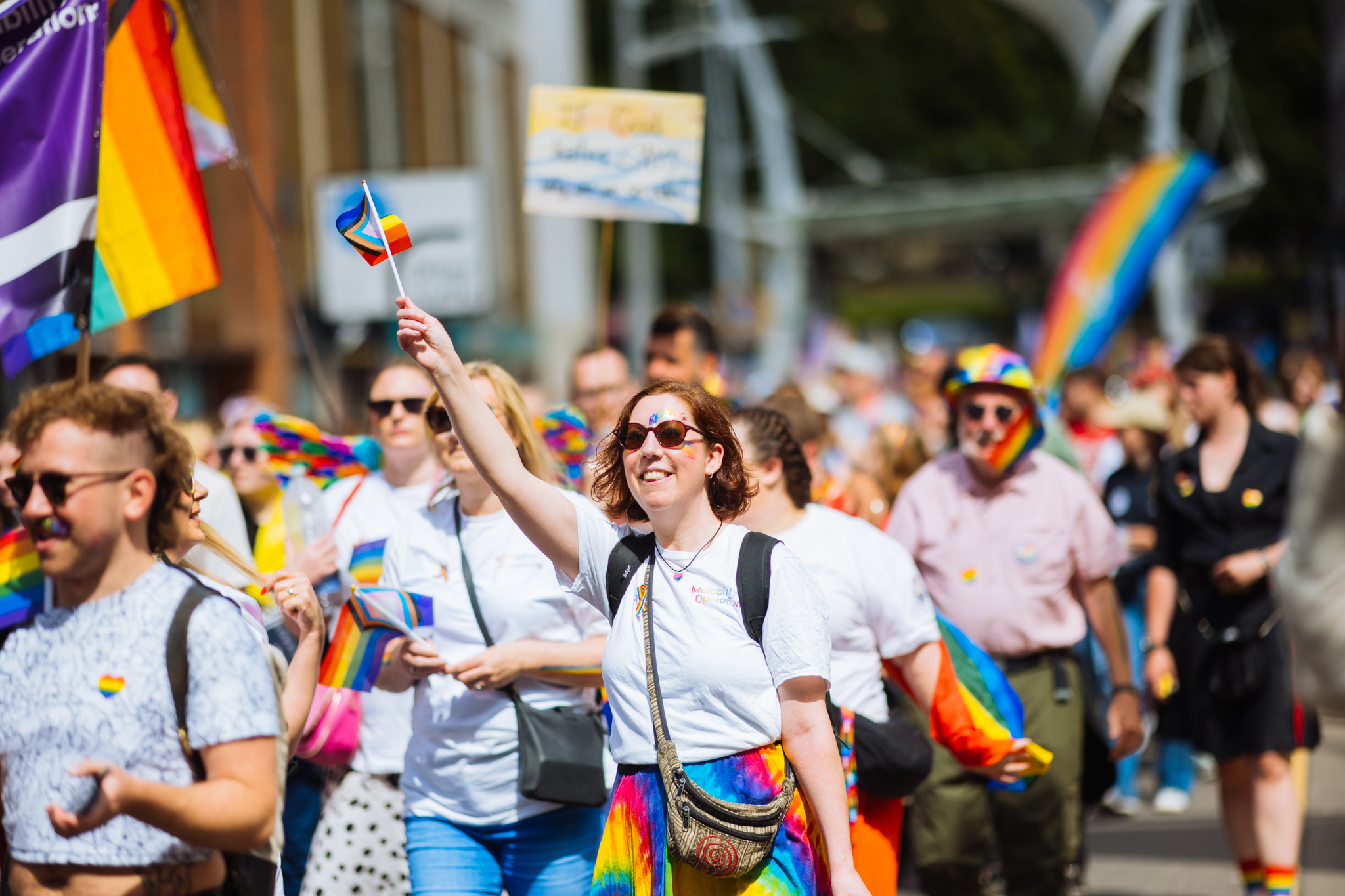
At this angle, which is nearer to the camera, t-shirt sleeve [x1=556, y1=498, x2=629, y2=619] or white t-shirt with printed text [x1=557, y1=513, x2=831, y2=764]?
white t-shirt with printed text [x1=557, y1=513, x2=831, y2=764]

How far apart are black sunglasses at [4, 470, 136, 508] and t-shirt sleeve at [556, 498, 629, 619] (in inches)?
44.8

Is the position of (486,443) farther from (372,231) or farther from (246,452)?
(246,452)

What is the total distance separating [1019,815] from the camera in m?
5.15

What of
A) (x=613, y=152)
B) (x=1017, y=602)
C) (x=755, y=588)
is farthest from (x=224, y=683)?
(x=613, y=152)

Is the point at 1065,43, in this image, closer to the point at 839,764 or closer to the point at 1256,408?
the point at 1256,408

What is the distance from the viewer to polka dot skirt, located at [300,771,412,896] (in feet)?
13.4

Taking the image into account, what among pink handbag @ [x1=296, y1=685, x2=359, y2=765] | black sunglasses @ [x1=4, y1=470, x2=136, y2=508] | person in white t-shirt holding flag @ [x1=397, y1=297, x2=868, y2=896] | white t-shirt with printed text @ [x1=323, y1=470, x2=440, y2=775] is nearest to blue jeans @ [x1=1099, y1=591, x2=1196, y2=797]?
white t-shirt with printed text @ [x1=323, y1=470, x2=440, y2=775]

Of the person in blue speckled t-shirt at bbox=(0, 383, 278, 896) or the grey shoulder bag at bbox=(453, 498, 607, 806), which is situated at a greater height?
the person in blue speckled t-shirt at bbox=(0, 383, 278, 896)

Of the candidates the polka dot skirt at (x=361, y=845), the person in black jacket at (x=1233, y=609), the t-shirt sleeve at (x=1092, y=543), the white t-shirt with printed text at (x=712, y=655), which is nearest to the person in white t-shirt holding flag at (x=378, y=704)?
the polka dot skirt at (x=361, y=845)

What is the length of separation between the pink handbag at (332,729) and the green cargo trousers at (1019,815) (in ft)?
6.40

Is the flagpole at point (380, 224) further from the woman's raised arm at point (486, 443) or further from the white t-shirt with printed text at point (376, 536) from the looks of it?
the white t-shirt with printed text at point (376, 536)

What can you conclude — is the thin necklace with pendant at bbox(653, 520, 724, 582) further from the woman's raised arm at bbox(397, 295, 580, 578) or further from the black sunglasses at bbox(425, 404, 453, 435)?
the black sunglasses at bbox(425, 404, 453, 435)

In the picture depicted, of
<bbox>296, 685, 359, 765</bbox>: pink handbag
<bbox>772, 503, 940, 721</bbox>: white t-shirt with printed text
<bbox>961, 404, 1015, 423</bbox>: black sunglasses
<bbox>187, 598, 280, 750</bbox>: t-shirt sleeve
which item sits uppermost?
<bbox>961, 404, 1015, 423</bbox>: black sunglasses

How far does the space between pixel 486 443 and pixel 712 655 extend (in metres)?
0.70
